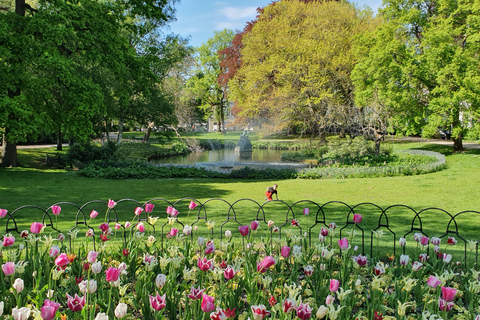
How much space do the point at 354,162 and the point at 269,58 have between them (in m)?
10.8

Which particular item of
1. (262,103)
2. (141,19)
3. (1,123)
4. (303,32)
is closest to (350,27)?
(303,32)

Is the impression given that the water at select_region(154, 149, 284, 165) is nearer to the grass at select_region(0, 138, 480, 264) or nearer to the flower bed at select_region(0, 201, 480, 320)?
the grass at select_region(0, 138, 480, 264)

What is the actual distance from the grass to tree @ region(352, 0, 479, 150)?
3.98m

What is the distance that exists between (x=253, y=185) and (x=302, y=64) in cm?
1260

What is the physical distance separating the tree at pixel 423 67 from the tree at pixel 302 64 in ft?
7.05

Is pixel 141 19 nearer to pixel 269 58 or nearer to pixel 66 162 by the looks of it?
pixel 269 58

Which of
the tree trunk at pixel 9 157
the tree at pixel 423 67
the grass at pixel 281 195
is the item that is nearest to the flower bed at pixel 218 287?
the grass at pixel 281 195

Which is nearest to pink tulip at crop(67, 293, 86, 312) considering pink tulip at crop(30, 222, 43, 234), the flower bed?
the flower bed

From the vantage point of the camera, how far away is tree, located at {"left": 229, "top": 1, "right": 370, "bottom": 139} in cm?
2511

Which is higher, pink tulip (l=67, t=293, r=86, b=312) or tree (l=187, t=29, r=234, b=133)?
tree (l=187, t=29, r=234, b=133)

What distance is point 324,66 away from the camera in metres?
26.0

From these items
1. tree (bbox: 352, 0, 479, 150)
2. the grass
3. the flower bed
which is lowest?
the grass

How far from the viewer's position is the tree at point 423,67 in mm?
20656

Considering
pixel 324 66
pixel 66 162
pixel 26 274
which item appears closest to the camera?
pixel 26 274
